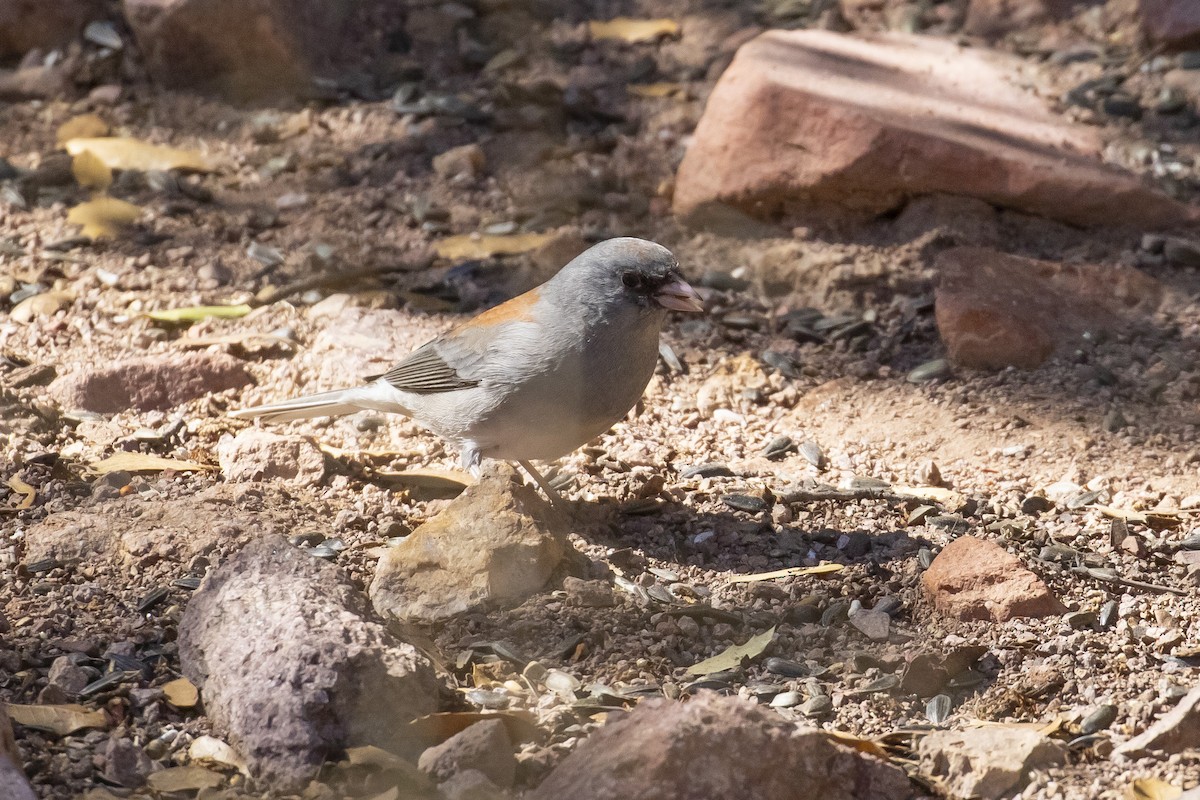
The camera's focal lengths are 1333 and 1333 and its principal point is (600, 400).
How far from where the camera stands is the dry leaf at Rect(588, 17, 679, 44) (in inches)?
269

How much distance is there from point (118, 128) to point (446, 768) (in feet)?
15.2

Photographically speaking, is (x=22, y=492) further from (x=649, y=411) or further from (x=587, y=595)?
(x=649, y=411)

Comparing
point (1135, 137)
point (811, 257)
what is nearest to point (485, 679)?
point (811, 257)

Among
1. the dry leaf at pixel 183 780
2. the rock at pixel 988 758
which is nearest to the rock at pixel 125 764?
the dry leaf at pixel 183 780

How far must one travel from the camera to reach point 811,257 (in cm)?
534

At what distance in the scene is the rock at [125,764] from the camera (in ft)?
8.99

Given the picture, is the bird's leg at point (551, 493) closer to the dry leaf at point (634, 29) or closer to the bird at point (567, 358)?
the bird at point (567, 358)

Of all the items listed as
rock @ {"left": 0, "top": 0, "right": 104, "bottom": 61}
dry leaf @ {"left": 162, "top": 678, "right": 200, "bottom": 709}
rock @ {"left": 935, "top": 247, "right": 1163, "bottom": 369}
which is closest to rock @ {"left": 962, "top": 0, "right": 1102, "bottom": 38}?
rock @ {"left": 935, "top": 247, "right": 1163, "bottom": 369}

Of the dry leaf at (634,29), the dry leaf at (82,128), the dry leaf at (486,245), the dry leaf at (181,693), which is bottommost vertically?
the dry leaf at (181,693)

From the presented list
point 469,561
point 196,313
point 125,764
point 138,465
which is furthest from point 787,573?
point 196,313

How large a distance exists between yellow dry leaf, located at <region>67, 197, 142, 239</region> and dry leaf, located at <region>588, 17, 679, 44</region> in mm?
2510

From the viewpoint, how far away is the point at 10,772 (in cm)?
249

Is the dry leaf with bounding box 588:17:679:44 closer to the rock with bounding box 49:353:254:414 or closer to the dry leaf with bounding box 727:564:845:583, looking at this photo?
the rock with bounding box 49:353:254:414

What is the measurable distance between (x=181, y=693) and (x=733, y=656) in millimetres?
1321
